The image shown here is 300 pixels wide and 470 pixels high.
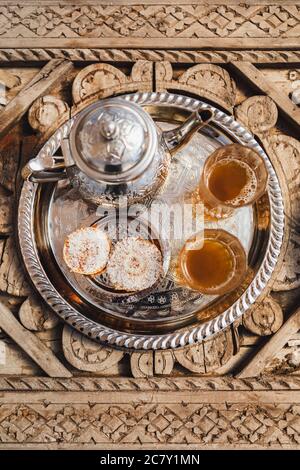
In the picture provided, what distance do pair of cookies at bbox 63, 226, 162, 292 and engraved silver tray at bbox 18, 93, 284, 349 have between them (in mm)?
46

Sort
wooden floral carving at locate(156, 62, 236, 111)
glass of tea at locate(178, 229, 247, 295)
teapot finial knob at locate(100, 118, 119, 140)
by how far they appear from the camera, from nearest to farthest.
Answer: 1. teapot finial knob at locate(100, 118, 119, 140)
2. glass of tea at locate(178, 229, 247, 295)
3. wooden floral carving at locate(156, 62, 236, 111)

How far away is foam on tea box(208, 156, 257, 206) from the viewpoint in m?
0.90

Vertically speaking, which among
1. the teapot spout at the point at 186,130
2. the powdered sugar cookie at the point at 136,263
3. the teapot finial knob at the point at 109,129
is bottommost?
the powdered sugar cookie at the point at 136,263

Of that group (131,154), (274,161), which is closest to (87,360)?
(131,154)

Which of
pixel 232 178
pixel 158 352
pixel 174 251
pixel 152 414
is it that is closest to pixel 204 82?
pixel 232 178

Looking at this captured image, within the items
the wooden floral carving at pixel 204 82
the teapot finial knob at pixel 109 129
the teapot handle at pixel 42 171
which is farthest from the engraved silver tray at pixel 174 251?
the teapot finial knob at pixel 109 129

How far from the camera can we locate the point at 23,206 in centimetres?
94

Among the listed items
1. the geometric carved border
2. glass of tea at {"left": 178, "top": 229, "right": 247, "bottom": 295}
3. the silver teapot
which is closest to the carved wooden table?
the geometric carved border

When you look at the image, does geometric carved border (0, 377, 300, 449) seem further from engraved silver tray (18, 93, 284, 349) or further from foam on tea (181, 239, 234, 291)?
foam on tea (181, 239, 234, 291)

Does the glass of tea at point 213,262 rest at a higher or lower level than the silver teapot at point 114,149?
lower

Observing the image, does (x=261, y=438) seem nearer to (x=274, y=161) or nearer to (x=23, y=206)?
(x=274, y=161)

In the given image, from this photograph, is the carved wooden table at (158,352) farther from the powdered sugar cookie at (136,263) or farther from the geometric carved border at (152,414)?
the powdered sugar cookie at (136,263)

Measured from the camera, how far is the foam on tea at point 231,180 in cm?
90

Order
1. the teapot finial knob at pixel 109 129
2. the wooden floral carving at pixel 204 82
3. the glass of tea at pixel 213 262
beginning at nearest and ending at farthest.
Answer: the teapot finial knob at pixel 109 129 → the glass of tea at pixel 213 262 → the wooden floral carving at pixel 204 82
